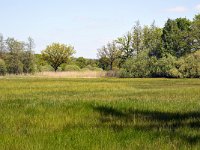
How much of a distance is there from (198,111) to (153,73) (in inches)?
2107

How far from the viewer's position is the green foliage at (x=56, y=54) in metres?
102

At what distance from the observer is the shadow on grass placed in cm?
826

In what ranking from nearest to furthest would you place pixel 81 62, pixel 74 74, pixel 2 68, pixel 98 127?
pixel 98 127
pixel 74 74
pixel 2 68
pixel 81 62

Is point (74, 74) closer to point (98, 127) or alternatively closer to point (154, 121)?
point (154, 121)

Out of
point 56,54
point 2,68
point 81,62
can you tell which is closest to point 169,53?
point 2,68

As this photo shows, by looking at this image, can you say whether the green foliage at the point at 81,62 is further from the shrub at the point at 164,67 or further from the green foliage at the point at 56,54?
the shrub at the point at 164,67

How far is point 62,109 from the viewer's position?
501 inches

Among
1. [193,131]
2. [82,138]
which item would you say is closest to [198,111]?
[193,131]

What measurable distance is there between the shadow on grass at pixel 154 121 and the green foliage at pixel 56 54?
89786 mm

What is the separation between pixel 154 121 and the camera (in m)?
10.4

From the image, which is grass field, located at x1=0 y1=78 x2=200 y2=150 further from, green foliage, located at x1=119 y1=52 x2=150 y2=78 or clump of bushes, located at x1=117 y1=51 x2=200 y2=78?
green foliage, located at x1=119 y1=52 x2=150 y2=78

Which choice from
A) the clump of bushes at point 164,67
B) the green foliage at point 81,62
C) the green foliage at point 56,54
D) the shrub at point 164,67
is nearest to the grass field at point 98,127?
the clump of bushes at point 164,67

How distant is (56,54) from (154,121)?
93295 mm

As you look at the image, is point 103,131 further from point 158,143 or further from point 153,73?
point 153,73
